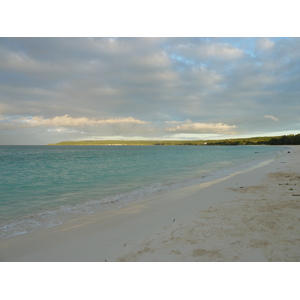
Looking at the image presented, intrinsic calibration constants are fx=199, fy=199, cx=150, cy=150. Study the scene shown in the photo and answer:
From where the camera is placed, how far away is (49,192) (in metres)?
12.8

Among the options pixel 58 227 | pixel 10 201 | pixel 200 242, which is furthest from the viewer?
pixel 10 201

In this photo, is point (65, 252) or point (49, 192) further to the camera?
point (49, 192)

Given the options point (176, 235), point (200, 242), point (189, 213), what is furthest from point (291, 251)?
point (189, 213)

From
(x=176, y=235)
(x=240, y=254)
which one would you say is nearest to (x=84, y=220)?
(x=176, y=235)

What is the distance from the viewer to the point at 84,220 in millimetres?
7438

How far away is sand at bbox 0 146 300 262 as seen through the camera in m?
4.46

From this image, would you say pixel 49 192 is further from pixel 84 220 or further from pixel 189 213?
pixel 189 213

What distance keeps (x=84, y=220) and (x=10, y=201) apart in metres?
6.13

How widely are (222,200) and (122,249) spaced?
589cm

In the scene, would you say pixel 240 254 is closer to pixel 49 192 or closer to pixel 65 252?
pixel 65 252

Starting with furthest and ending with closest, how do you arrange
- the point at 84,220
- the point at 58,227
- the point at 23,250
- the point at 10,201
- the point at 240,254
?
the point at 10,201 → the point at 84,220 → the point at 58,227 → the point at 23,250 → the point at 240,254

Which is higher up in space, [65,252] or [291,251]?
[291,251]

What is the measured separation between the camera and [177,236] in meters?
5.40

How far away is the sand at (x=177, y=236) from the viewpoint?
4.46 m
